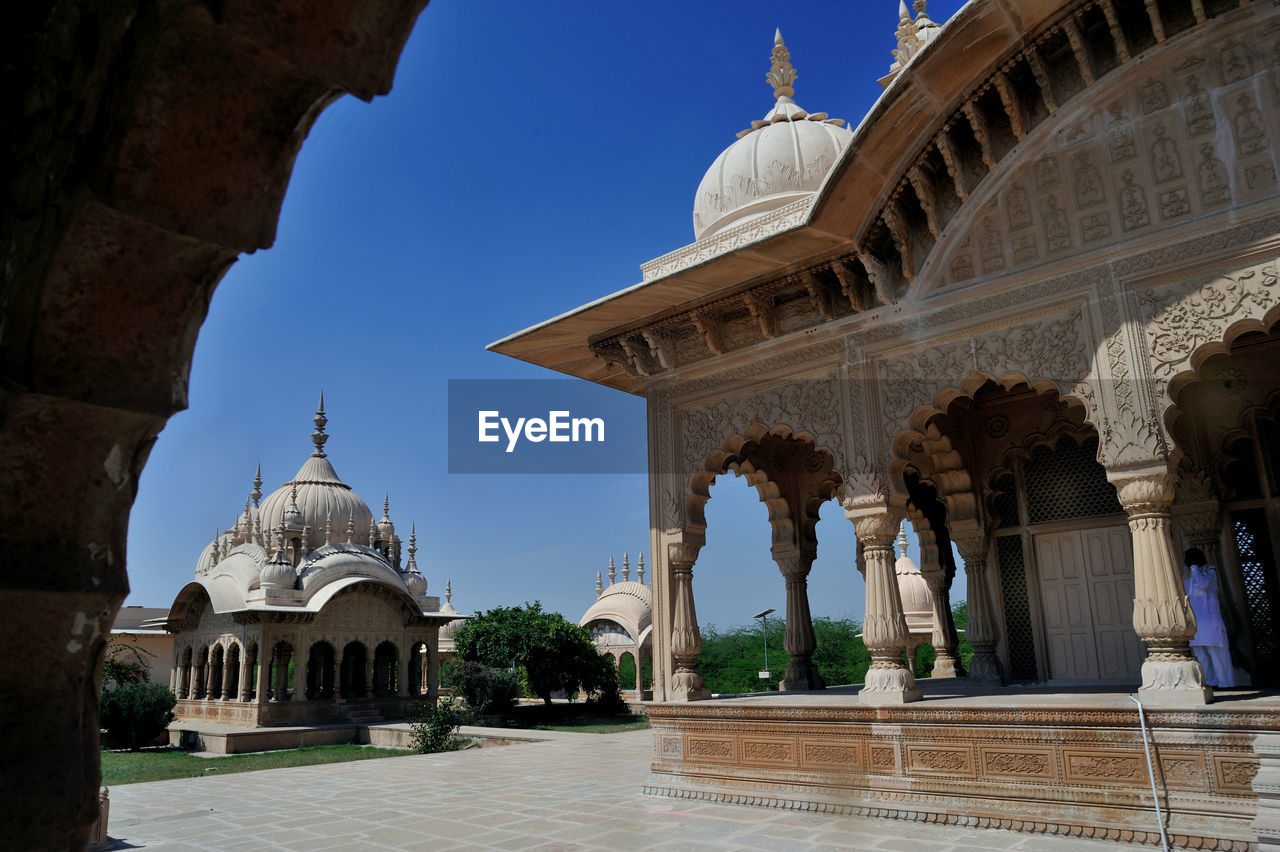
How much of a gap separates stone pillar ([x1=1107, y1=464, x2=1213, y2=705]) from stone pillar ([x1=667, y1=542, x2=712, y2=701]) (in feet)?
13.4

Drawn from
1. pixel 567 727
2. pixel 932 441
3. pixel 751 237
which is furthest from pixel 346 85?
pixel 567 727

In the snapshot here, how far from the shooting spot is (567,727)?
19.8 meters

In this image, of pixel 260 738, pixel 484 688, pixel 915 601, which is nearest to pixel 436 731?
pixel 260 738

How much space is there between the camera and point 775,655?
38312 mm

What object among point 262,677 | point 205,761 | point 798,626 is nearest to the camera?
point 798,626

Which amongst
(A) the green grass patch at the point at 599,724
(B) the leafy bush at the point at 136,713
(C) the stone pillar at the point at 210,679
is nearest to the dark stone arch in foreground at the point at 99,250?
(A) the green grass patch at the point at 599,724

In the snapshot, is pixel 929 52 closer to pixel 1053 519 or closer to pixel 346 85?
pixel 1053 519

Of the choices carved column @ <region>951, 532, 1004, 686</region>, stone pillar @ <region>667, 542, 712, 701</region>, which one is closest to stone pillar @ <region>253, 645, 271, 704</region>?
stone pillar @ <region>667, 542, 712, 701</region>

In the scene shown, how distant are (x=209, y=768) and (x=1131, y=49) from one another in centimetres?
1496

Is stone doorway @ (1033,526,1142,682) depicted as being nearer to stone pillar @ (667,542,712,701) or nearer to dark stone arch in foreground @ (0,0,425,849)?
stone pillar @ (667,542,712,701)

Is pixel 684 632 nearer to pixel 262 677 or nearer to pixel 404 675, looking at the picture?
pixel 262 677

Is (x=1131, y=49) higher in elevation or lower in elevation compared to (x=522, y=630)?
higher

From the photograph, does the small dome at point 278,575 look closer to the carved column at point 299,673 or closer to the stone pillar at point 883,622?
the carved column at point 299,673

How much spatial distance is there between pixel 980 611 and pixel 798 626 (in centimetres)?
216
